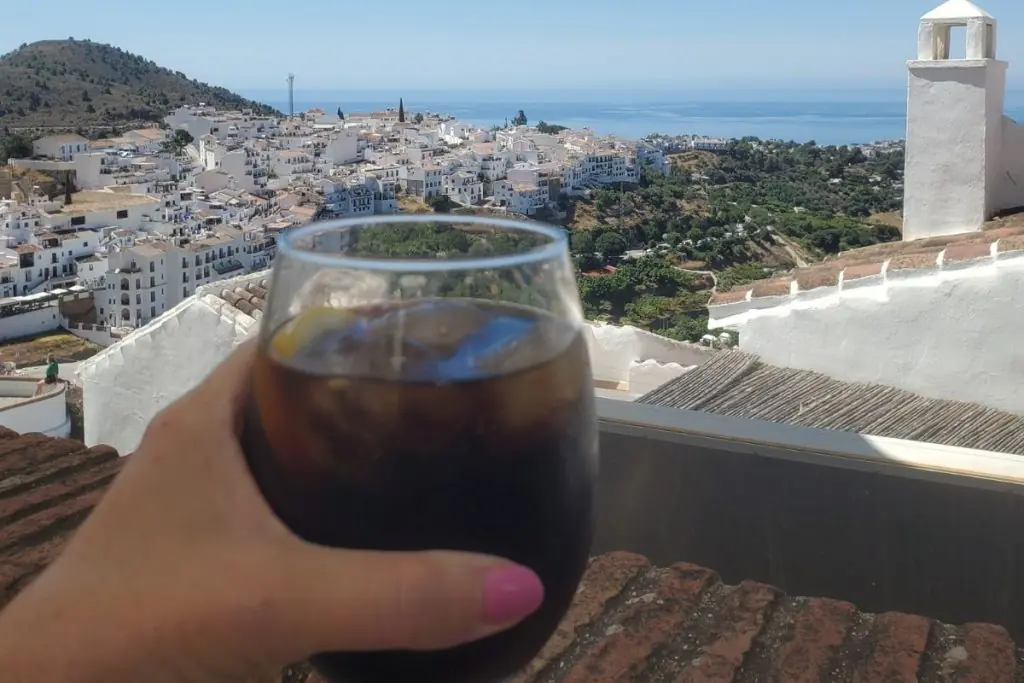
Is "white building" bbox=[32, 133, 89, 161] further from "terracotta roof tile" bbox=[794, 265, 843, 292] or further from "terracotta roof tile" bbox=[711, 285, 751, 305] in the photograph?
"terracotta roof tile" bbox=[794, 265, 843, 292]

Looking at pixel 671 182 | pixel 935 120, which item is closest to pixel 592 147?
pixel 671 182

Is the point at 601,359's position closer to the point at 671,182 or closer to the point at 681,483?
the point at 681,483

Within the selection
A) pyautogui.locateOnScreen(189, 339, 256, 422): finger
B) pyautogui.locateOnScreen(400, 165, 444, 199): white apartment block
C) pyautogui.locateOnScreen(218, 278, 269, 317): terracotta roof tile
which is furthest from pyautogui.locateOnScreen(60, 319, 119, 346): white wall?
pyautogui.locateOnScreen(189, 339, 256, 422): finger

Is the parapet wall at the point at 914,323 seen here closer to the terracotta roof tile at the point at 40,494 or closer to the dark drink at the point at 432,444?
the terracotta roof tile at the point at 40,494

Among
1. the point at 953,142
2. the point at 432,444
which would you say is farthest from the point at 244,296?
the point at 432,444

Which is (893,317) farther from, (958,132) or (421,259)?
(421,259)

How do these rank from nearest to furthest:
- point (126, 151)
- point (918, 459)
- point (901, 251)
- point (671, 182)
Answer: point (918, 459) → point (901, 251) → point (671, 182) → point (126, 151)
